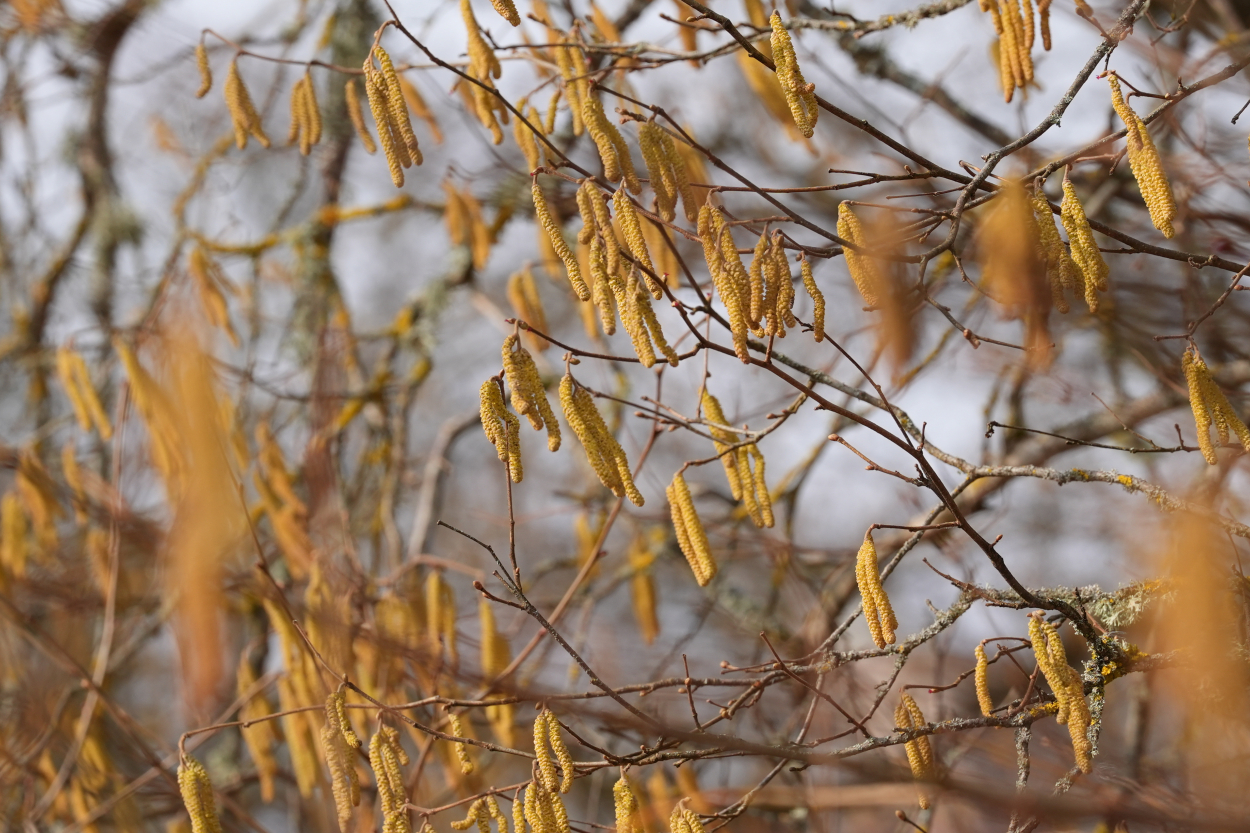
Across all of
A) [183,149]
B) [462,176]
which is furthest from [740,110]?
[462,176]

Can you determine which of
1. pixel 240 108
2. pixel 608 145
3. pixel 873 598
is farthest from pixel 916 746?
pixel 240 108

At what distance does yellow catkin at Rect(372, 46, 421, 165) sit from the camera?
1.40 m

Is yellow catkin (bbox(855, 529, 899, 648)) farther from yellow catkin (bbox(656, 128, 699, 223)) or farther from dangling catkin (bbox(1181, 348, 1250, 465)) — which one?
yellow catkin (bbox(656, 128, 699, 223))

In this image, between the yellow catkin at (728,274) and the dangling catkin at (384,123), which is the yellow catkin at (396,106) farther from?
the yellow catkin at (728,274)

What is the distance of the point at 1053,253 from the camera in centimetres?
126

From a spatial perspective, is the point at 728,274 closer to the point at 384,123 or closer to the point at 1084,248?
the point at 1084,248

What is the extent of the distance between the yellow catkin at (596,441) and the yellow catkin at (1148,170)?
0.67 meters

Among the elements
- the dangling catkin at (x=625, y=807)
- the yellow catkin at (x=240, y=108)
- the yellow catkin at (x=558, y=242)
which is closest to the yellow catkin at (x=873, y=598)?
the dangling catkin at (x=625, y=807)

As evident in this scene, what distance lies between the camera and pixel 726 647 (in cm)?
405

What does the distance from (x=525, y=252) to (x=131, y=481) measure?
5045mm

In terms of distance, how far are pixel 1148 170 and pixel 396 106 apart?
94 cm

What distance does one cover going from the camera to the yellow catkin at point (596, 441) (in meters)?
1.29

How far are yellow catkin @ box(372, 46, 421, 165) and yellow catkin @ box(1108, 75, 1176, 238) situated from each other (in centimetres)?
88

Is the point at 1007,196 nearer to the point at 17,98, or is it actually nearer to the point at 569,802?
the point at 17,98
